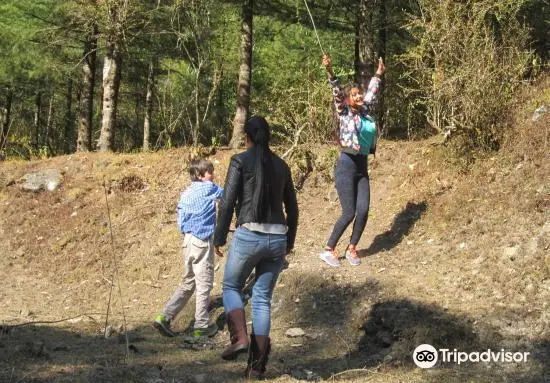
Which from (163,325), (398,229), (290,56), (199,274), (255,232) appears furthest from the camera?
(290,56)

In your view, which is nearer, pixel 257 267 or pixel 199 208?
pixel 257 267

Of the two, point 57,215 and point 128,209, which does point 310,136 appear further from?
point 57,215

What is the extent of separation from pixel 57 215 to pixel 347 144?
6.39 meters

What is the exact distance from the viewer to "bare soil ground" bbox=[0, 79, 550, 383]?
5.72m

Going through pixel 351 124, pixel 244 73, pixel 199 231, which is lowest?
pixel 199 231

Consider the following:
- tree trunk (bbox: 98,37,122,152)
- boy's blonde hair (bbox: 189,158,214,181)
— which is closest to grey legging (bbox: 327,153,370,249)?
boy's blonde hair (bbox: 189,158,214,181)

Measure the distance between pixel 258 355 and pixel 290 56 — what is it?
14.8m

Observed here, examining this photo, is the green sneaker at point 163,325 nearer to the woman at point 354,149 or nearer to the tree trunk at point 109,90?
the woman at point 354,149

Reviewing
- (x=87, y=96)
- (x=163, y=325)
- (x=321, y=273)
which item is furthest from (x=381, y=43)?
(x=163, y=325)

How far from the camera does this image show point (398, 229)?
29.1 ft

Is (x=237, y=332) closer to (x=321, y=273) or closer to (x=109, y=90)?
(x=321, y=273)

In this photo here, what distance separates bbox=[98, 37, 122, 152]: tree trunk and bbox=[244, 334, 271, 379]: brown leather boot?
9.80 m

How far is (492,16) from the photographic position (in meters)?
10.8

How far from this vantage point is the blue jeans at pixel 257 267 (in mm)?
4832
